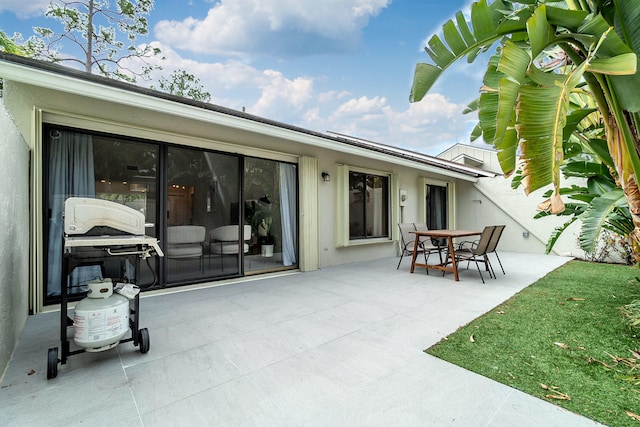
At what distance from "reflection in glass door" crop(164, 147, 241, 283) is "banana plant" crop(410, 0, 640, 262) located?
14.2 feet

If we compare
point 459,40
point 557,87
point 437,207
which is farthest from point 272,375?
point 437,207

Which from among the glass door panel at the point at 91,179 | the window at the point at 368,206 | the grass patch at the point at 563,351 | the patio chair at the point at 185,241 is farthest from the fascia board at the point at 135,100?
the grass patch at the point at 563,351

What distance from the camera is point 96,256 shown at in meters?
2.43

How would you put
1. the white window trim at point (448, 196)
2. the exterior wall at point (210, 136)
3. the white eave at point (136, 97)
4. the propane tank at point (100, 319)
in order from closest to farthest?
the propane tank at point (100, 319) → the white eave at point (136, 97) → the exterior wall at point (210, 136) → the white window trim at point (448, 196)

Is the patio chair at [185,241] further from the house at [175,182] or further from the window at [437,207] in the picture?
the window at [437,207]

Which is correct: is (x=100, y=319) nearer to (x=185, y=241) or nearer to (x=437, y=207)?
(x=185, y=241)

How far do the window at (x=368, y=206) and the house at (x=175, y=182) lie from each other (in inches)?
1.4

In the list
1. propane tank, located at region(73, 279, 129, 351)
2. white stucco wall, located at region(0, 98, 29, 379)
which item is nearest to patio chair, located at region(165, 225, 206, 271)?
white stucco wall, located at region(0, 98, 29, 379)

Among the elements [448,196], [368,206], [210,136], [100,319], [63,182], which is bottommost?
[100,319]

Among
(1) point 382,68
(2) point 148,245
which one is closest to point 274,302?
(2) point 148,245

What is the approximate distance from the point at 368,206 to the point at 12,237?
275 inches

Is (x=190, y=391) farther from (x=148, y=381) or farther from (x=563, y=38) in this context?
(x=563, y=38)

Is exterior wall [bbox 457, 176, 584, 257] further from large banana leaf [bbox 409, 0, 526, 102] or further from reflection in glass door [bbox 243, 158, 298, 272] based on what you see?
large banana leaf [bbox 409, 0, 526, 102]

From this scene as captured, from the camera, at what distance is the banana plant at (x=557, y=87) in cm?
174
